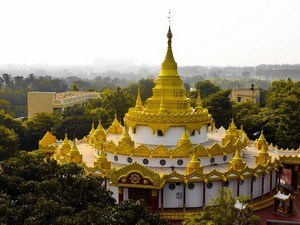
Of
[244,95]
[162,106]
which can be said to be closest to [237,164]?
[162,106]

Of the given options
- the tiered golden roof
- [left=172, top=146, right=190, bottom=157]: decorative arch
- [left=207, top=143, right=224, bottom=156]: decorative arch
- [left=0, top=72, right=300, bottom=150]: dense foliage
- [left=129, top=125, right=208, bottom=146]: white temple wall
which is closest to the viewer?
[left=172, top=146, right=190, bottom=157]: decorative arch

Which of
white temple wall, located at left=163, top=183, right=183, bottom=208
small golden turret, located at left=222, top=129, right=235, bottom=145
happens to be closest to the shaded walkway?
white temple wall, located at left=163, top=183, right=183, bottom=208

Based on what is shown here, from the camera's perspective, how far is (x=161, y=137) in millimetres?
28109

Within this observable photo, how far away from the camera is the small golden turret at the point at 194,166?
976 inches

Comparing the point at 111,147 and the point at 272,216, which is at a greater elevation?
the point at 111,147

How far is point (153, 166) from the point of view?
2662 centimetres

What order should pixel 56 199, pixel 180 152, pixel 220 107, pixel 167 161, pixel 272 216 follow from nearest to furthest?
1. pixel 56 199
2. pixel 272 216
3. pixel 180 152
4. pixel 167 161
5. pixel 220 107

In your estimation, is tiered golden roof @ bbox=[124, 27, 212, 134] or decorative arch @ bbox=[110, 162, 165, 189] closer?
decorative arch @ bbox=[110, 162, 165, 189]

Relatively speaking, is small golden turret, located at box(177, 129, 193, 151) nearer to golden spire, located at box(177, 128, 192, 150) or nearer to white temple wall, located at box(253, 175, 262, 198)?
golden spire, located at box(177, 128, 192, 150)

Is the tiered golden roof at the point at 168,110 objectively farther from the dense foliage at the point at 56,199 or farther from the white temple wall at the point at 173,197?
the dense foliage at the point at 56,199

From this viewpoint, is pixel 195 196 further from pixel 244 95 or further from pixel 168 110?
pixel 244 95

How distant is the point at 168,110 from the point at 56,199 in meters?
15.0

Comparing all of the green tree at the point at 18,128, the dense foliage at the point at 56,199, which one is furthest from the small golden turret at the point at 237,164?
the green tree at the point at 18,128

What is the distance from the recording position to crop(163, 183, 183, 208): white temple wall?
25297 millimetres
